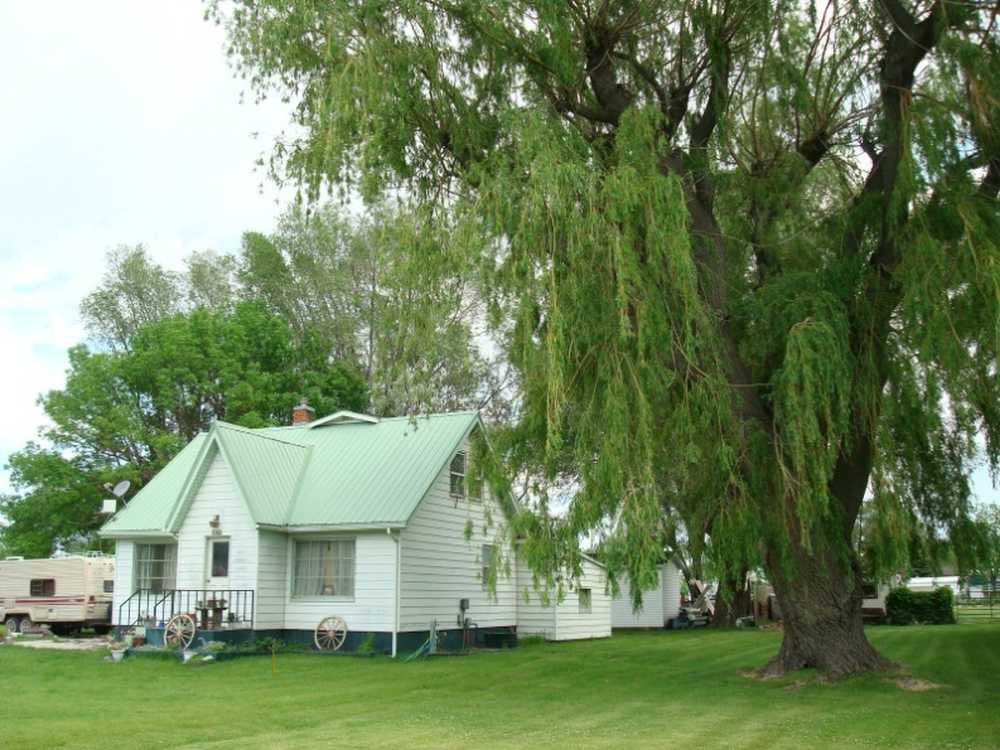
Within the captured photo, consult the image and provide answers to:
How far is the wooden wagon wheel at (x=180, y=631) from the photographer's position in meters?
18.5

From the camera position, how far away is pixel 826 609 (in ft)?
47.2

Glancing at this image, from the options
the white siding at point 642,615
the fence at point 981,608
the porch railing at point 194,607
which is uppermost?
the porch railing at point 194,607

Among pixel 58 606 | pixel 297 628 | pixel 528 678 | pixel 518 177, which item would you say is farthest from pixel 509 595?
pixel 518 177

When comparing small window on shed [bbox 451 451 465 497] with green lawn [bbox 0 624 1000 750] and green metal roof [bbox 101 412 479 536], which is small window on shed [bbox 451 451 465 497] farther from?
green lawn [bbox 0 624 1000 750]

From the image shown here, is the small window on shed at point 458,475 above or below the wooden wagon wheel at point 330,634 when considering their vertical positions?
above

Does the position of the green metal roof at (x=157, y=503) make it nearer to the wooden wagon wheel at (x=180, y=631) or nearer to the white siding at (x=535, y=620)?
the wooden wagon wheel at (x=180, y=631)

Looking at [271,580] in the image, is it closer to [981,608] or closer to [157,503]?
[157,503]

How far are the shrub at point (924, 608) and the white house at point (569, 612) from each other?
12622 mm

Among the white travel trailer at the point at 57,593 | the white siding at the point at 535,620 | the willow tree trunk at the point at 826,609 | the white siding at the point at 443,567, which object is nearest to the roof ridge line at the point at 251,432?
the white siding at the point at 443,567

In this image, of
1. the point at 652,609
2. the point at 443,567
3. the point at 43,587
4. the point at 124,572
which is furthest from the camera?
the point at 652,609

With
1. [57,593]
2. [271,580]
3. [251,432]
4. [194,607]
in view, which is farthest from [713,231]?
[57,593]

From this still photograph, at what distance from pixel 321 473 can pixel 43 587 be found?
391 inches

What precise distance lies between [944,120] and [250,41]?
9548 mm

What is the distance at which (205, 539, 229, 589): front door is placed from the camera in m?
20.2
